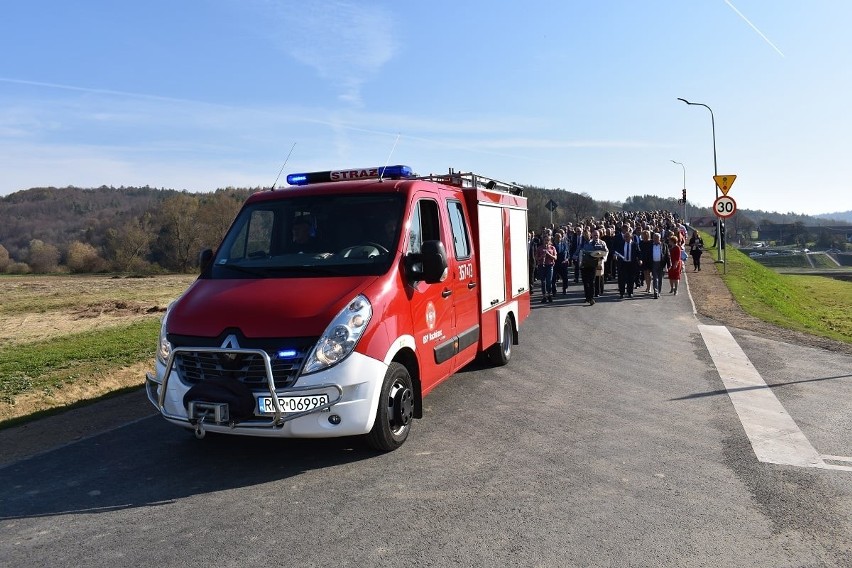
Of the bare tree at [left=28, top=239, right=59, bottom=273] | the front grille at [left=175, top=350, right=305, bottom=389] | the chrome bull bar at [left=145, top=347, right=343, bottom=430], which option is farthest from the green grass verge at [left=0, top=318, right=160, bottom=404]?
the bare tree at [left=28, top=239, right=59, bottom=273]

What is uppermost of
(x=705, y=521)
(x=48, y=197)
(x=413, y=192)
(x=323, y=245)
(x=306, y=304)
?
(x=48, y=197)

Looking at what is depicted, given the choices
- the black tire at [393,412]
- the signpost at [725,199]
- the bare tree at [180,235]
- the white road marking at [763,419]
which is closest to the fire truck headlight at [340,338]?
the black tire at [393,412]

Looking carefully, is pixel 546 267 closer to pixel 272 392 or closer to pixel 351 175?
pixel 351 175

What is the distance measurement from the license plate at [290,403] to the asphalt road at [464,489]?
57 cm

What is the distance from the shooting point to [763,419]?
6.91 m

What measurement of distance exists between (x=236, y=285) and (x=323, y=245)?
0.89m

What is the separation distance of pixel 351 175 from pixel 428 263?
1856mm

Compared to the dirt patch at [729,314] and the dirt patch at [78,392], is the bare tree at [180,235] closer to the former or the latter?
the dirt patch at [729,314]

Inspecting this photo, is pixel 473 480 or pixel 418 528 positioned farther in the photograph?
pixel 473 480

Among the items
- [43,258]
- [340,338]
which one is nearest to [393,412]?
[340,338]

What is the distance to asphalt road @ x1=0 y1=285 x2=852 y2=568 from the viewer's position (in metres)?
4.10

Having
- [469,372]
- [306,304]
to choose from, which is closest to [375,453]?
[306,304]

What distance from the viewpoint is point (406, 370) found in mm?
6105

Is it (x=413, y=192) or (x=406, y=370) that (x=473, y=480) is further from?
(x=413, y=192)
